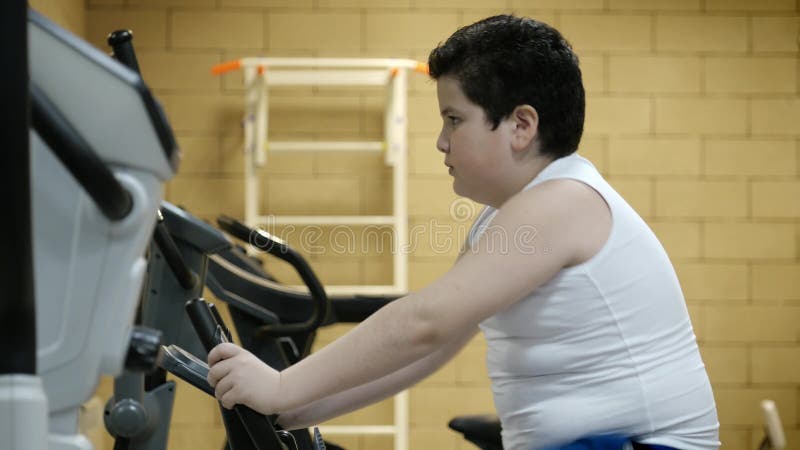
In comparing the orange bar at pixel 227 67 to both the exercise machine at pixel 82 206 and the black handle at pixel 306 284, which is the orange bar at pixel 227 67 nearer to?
the black handle at pixel 306 284

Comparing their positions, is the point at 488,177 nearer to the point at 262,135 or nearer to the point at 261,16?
the point at 262,135

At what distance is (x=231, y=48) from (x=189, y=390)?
1.41 meters

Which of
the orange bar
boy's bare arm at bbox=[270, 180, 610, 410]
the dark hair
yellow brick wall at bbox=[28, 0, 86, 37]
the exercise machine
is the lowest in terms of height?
boy's bare arm at bbox=[270, 180, 610, 410]

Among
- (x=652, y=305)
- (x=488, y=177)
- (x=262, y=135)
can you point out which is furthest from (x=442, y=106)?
(x=262, y=135)

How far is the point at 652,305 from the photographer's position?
1078 mm

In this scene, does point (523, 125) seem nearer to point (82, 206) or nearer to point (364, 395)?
point (364, 395)

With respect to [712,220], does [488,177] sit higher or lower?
higher

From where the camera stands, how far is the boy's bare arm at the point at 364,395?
1088 millimetres

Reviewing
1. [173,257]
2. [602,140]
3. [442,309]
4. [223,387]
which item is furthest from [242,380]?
[602,140]

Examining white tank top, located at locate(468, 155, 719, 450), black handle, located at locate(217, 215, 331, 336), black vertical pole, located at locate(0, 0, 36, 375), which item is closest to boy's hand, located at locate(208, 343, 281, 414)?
white tank top, located at locate(468, 155, 719, 450)

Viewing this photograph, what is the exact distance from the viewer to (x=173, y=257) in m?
1.62

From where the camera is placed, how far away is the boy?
3.18ft

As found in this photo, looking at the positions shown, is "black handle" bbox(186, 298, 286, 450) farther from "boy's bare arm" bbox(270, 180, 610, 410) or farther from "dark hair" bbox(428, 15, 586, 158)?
"dark hair" bbox(428, 15, 586, 158)

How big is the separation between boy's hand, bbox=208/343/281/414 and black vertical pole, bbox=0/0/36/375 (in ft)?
1.32
